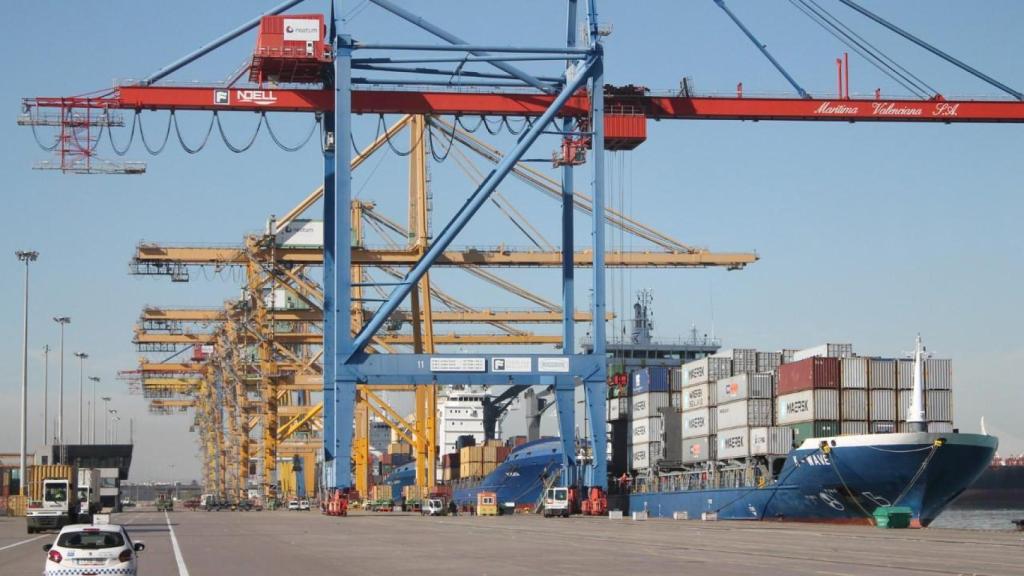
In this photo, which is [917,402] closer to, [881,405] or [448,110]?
[881,405]

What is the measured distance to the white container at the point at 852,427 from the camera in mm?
46438

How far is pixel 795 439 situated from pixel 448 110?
17.1m

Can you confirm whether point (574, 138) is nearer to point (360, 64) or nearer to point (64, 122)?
point (360, 64)

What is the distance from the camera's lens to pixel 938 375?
46469 millimetres

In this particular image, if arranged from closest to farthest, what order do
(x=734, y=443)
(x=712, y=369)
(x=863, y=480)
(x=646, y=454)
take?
1. (x=863, y=480)
2. (x=734, y=443)
3. (x=712, y=369)
4. (x=646, y=454)

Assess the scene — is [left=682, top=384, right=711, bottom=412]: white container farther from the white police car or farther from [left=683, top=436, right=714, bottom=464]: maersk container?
the white police car

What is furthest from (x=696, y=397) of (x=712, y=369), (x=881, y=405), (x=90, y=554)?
(x=90, y=554)

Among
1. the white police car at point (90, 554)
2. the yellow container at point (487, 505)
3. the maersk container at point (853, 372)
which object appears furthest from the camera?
the yellow container at point (487, 505)

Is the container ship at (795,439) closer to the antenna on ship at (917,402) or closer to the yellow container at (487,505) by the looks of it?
the antenna on ship at (917,402)

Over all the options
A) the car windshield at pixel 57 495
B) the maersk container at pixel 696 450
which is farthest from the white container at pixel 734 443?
the car windshield at pixel 57 495

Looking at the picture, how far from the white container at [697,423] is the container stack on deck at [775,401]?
4cm

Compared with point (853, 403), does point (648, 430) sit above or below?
below

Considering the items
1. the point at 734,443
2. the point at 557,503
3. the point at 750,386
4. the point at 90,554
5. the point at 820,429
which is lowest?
the point at 557,503

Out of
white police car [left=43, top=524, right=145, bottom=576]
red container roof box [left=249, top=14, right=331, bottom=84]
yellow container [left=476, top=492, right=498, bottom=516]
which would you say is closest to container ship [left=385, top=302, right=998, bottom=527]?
yellow container [left=476, top=492, right=498, bottom=516]
